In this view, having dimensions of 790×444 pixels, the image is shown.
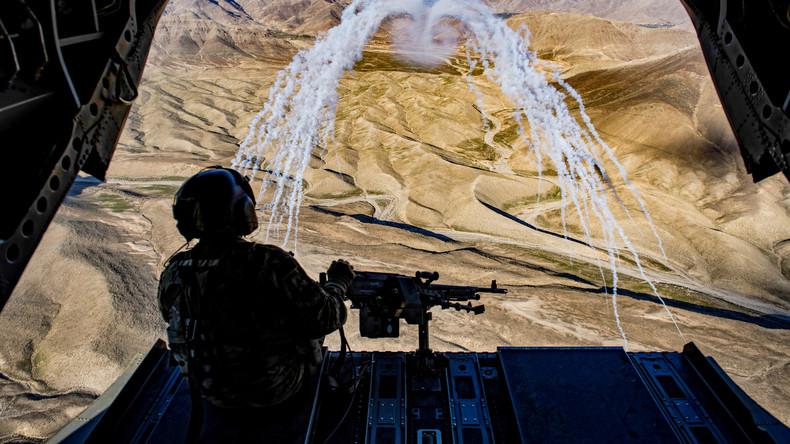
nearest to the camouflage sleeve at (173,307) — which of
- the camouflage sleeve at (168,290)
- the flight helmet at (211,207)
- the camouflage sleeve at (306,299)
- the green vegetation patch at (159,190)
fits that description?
the camouflage sleeve at (168,290)

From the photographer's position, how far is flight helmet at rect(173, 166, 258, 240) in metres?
3.19

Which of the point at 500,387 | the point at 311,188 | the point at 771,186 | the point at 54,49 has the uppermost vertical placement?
the point at 54,49

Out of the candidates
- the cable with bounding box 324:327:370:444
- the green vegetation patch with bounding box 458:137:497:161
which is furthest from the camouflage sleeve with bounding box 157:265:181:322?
the green vegetation patch with bounding box 458:137:497:161

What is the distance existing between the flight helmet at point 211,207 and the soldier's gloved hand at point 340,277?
0.98 metres

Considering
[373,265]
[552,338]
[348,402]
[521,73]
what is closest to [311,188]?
[373,265]

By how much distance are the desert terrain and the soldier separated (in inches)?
279

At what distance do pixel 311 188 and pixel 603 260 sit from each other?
1579 cm

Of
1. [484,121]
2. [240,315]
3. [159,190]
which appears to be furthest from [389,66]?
[240,315]

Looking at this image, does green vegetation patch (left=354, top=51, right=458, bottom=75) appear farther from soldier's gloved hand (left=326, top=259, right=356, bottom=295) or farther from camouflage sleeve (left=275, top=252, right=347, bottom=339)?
camouflage sleeve (left=275, top=252, right=347, bottom=339)

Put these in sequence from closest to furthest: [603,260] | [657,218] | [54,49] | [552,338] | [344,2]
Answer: [54,49] → [552,338] → [603,260] → [657,218] → [344,2]

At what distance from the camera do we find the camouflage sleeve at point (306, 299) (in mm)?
3207

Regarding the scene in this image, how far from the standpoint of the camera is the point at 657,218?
74.4 feet

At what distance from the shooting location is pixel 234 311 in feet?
10.3

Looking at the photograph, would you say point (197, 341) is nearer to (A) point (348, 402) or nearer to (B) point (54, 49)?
(A) point (348, 402)
